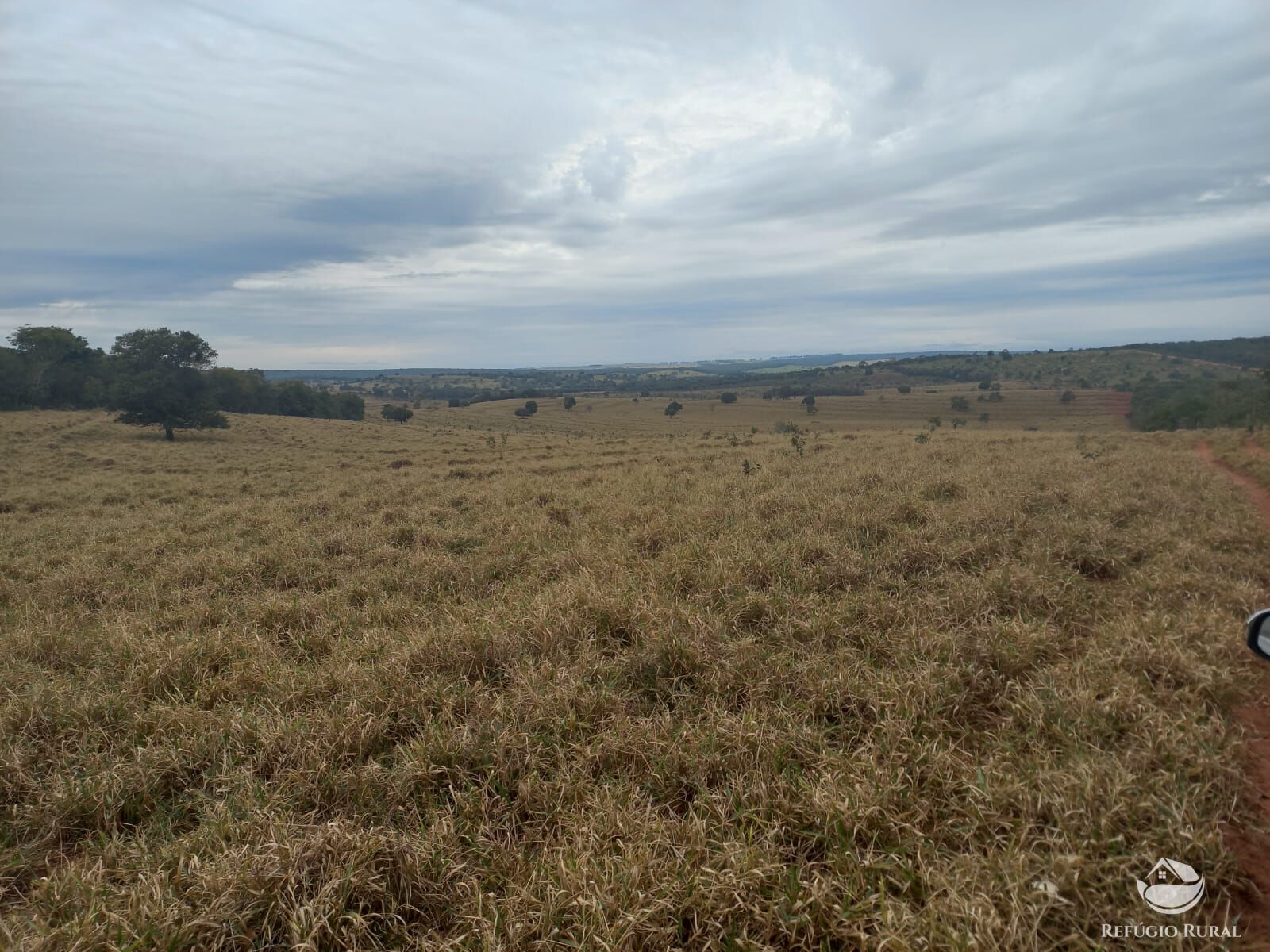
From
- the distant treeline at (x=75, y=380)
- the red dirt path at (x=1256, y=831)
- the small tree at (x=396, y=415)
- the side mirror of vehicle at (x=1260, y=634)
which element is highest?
the distant treeline at (x=75, y=380)

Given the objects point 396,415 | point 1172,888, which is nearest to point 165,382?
point 396,415

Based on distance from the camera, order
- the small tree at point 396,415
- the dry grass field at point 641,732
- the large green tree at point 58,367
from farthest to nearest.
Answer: the small tree at point 396,415 → the large green tree at point 58,367 → the dry grass field at point 641,732

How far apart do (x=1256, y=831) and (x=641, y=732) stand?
125 inches

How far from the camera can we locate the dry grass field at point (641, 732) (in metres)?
2.65

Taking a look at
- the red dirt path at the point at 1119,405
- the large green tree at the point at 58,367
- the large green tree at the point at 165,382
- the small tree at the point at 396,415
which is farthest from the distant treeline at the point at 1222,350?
the large green tree at the point at 58,367

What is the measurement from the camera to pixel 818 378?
132m

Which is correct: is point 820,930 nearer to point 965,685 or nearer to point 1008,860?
point 1008,860

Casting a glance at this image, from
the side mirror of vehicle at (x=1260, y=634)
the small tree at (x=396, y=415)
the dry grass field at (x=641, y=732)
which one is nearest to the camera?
the dry grass field at (x=641, y=732)

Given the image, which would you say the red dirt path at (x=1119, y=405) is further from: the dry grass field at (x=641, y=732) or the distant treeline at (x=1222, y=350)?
the dry grass field at (x=641, y=732)

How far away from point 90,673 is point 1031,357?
149248 millimetres

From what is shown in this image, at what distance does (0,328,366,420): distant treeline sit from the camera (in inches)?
1764

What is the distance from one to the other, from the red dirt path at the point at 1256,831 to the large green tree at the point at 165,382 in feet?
157

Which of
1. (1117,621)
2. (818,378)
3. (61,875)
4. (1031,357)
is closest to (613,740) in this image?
(61,875)

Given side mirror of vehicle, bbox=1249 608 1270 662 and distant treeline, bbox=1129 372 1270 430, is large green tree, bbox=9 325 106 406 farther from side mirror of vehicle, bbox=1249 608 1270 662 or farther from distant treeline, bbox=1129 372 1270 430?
distant treeline, bbox=1129 372 1270 430
